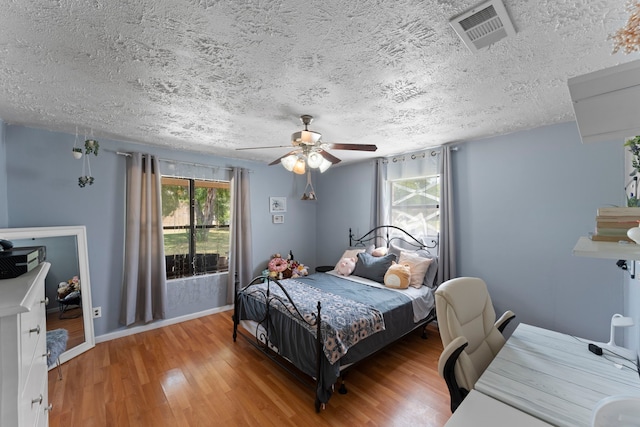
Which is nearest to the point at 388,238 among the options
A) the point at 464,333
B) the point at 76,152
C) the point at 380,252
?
the point at 380,252

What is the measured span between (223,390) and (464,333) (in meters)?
2.04

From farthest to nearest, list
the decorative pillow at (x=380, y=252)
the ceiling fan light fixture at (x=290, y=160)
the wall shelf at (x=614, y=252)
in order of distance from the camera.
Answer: the decorative pillow at (x=380, y=252) < the ceiling fan light fixture at (x=290, y=160) < the wall shelf at (x=614, y=252)

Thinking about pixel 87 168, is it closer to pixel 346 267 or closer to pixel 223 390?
pixel 223 390

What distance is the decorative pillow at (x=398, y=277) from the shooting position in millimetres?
3142

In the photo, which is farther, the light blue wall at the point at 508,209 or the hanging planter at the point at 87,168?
the hanging planter at the point at 87,168

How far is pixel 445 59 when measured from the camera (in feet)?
5.07

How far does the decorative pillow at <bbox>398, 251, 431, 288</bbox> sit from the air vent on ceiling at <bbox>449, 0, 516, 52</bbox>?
8.44 ft

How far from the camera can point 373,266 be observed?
3.59m

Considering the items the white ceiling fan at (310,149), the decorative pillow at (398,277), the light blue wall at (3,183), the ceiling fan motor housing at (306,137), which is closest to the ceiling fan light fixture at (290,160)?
the white ceiling fan at (310,149)

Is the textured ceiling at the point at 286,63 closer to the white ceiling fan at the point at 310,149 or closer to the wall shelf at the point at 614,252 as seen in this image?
the white ceiling fan at the point at 310,149

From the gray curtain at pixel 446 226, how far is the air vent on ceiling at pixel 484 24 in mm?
2140

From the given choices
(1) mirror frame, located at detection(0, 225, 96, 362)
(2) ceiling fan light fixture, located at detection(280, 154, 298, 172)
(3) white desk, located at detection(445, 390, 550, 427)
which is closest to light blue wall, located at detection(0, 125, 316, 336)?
(1) mirror frame, located at detection(0, 225, 96, 362)

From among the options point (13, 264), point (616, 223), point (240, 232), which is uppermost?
point (616, 223)

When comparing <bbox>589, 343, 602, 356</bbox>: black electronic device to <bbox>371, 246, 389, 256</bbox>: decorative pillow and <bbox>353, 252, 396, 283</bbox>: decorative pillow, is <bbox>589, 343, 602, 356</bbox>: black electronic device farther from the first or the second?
<bbox>371, 246, 389, 256</bbox>: decorative pillow
